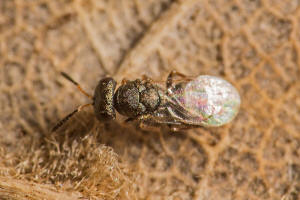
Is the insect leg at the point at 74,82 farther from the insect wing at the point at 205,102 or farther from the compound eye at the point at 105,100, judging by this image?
the insect wing at the point at 205,102

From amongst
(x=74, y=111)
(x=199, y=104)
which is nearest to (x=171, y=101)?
(x=199, y=104)

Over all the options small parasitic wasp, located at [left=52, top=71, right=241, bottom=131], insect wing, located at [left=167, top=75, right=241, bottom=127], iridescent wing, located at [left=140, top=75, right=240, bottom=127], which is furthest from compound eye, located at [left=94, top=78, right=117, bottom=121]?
insect wing, located at [left=167, top=75, right=241, bottom=127]

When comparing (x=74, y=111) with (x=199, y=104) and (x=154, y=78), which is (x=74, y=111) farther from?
(x=199, y=104)

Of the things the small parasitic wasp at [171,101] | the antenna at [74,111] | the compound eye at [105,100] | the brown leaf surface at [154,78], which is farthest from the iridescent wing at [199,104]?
the antenna at [74,111]

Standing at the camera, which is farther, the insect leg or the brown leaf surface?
the insect leg

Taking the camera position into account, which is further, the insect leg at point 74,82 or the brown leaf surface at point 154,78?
the insect leg at point 74,82

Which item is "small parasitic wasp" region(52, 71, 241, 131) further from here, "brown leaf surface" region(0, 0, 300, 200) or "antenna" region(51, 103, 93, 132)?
"brown leaf surface" region(0, 0, 300, 200)

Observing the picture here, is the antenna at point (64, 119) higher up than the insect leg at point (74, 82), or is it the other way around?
the insect leg at point (74, 82)
